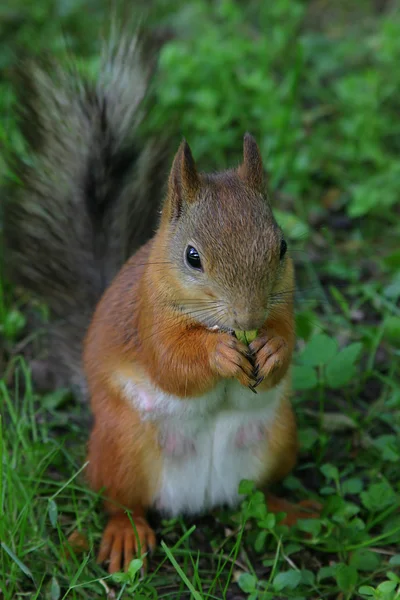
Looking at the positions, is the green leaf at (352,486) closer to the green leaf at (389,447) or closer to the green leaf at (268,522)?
the green leaf at (389,447)

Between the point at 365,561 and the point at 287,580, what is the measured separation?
0.21m

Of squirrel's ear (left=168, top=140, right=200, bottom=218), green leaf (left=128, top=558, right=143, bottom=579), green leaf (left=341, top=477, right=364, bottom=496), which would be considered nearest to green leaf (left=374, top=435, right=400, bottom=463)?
green leaf (left=341, top=477, right=364, bottom=496)

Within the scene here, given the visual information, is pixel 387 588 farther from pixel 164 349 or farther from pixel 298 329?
pixel 298 329

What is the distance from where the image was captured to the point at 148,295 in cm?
178

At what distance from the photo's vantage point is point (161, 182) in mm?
2240

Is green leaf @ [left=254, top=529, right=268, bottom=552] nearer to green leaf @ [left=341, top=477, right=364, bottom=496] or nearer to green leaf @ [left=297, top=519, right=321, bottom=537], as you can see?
green leaf @ [left=297, top=519, right=321, bottom=537]

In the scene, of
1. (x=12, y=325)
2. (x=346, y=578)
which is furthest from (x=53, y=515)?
(x=12, y=325)

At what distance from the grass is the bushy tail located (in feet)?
0.64

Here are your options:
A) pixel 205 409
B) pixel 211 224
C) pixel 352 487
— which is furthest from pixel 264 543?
pixel 211 224

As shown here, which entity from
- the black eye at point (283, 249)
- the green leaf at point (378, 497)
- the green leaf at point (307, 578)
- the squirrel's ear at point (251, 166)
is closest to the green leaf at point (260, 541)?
the green leaf at point (307, 578)

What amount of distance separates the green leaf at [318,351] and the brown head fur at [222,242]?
555 millimetres

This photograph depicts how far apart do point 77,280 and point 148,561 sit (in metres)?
0.74

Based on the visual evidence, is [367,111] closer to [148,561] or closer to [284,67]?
[284,67]

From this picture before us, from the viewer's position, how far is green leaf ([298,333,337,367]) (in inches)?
86.3
